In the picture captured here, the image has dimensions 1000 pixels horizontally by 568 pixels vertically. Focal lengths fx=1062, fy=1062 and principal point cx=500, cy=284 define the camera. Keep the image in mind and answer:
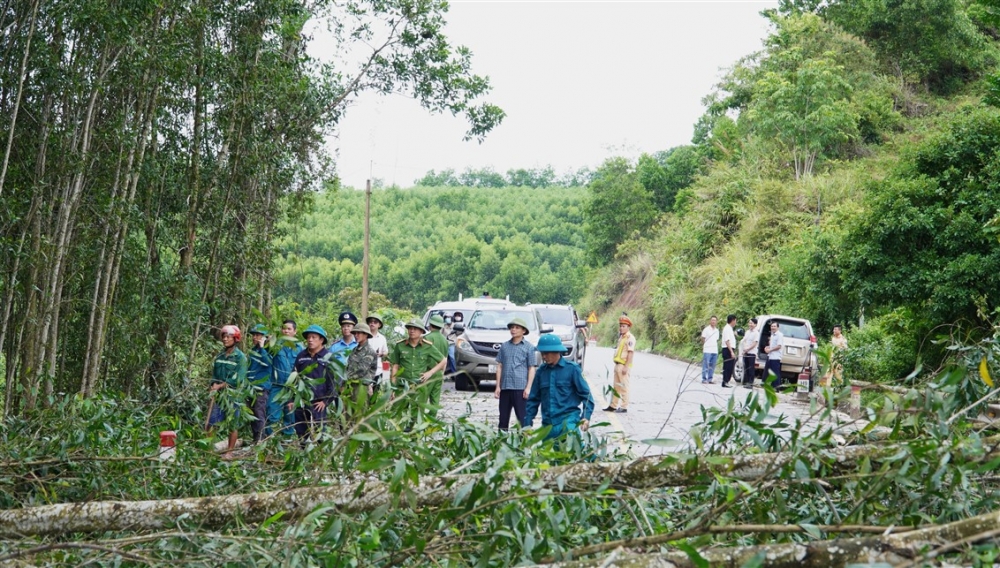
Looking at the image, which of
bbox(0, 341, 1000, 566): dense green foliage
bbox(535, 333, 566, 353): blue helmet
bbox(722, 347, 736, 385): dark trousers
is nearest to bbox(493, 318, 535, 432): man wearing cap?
bbox(535, 333, 566, 353): blue helmet

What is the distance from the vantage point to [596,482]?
502cm

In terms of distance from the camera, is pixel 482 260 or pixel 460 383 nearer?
pixel 460 383

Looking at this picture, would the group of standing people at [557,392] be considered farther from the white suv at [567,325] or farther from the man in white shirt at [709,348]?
the man in white shirt at [709,348]

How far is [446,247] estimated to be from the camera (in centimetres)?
10544

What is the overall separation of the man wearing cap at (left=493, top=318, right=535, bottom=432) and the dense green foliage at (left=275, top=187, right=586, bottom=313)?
73370 millimetres

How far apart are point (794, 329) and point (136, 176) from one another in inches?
665

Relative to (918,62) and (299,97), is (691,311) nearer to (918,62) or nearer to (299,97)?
(918,62)

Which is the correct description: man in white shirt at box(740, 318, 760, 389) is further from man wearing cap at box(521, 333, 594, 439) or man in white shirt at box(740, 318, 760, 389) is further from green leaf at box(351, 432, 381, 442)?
green leaf at box(351, 432, 381, 442)

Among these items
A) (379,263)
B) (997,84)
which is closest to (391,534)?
(997,84)

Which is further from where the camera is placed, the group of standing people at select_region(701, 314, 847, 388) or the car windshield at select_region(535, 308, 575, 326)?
the car windshield at select_region(535, 308, 575, 326)

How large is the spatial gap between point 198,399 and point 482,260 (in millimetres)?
93796

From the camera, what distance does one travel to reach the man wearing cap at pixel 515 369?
11.3 meters

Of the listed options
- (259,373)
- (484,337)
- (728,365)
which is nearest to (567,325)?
(484,337)

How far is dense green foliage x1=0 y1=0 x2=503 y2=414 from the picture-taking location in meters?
9.12
